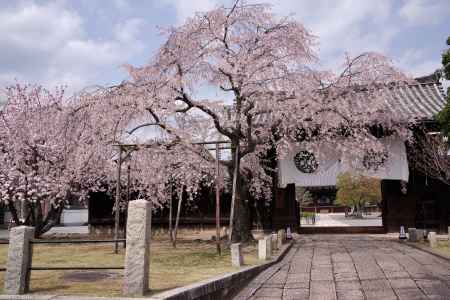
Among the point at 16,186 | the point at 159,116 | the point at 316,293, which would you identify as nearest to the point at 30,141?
the point at 16,186

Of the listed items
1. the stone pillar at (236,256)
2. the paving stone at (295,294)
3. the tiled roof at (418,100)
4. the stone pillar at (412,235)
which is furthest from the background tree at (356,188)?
the paving stone at (295,294)

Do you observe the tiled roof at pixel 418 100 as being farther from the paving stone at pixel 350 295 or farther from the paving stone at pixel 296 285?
the paving stone at pixel 350 295

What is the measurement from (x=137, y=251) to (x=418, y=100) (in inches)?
798

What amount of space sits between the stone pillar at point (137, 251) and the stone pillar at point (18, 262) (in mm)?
1507

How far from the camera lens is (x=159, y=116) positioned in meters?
13.3

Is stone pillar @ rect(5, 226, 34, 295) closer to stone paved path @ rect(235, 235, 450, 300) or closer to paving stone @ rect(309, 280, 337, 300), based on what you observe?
stone paved path @ rect(235, 235, 450, 300)

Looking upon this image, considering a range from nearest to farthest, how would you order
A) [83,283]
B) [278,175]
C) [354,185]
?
[83,283]
[278,175]
[354,185]

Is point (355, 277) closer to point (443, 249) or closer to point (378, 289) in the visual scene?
point (378, 289)

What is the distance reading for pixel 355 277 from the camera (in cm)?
849

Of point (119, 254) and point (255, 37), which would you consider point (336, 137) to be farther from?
point (119, 254)

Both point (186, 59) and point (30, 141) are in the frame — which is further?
point (30, 141)

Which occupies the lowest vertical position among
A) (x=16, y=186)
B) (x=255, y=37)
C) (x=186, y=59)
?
(x=16, y=186)

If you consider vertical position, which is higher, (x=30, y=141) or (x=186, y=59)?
(x=186, y=59)

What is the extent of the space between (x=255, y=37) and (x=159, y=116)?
4147mm
